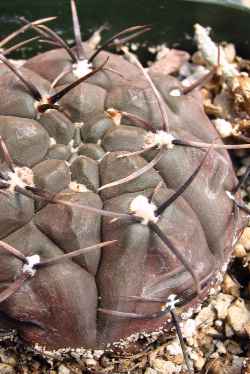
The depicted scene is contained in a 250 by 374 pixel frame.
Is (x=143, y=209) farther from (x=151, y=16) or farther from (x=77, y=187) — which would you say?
(x=151, y=16)

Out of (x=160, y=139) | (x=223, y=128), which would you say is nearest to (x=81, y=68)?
(x=160, y=139)

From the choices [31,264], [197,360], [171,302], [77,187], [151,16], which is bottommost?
[197,360]

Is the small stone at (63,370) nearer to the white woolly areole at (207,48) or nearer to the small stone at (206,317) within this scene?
the small stone at (206,317)

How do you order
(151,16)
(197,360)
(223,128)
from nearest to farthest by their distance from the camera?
(197,360)
(223,128)
(151,16)

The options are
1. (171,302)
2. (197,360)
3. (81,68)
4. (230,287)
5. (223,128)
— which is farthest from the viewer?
(223,128)

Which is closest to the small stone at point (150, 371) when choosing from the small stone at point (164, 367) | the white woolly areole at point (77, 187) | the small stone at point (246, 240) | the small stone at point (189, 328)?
the small stone at point (164, 367)

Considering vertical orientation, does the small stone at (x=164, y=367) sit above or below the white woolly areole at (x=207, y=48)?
A: below
